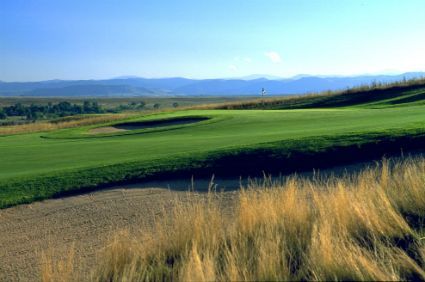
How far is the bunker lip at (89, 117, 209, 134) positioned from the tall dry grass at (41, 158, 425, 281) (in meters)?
22.8

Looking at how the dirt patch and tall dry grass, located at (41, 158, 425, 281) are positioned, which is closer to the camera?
tall dry grass, located at (41, 158, 425, 281)

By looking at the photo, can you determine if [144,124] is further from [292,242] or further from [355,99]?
[292,242]

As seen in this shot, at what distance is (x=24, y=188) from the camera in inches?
461

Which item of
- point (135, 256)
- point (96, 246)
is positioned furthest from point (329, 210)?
point (96, 246)

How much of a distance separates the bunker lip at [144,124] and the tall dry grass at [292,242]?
2282 cm

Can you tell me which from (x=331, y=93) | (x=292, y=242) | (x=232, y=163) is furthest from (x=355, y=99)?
(x=292, y=242)


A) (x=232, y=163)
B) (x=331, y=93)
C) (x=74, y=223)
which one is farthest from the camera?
(x=331, y=93)

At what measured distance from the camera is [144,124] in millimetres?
32469

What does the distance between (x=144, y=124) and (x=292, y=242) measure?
27.0 metres

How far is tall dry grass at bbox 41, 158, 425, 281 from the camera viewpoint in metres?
5.14

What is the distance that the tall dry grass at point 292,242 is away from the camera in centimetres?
514

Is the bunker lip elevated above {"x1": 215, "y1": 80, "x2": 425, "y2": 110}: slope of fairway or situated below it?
below

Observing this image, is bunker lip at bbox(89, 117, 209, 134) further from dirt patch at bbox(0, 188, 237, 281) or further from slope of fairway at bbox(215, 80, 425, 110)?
dirt patch at bbox(0, 188, 237, 281)

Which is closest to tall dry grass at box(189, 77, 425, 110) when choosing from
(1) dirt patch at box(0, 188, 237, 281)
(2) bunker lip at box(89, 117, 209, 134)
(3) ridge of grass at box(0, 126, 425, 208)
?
(2) bunker lip at box(89, 117, 209, 134)
